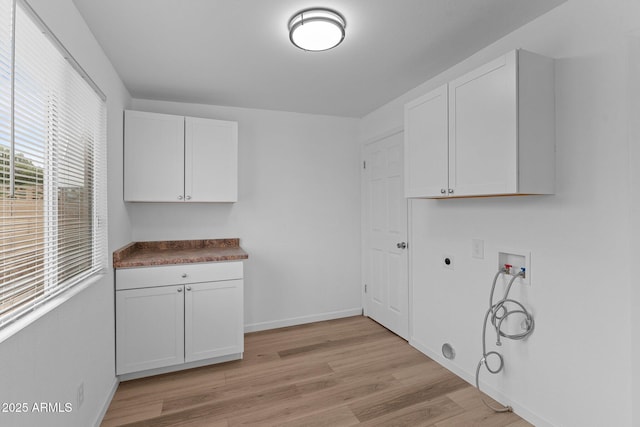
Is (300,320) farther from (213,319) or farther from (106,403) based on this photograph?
(106,403)

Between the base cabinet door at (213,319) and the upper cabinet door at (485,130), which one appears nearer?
the upper cabinet door at (485,130)

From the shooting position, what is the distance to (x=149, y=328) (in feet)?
8.07

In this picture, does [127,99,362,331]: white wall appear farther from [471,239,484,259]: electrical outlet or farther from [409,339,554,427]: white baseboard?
[471,239,484,259]: electrical outlet

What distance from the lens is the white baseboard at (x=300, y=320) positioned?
3.39 m

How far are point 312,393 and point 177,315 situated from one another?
122cm

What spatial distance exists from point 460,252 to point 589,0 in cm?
163

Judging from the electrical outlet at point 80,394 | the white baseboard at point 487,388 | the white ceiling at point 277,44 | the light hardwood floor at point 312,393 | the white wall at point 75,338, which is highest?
the white ceiling at point 277,44

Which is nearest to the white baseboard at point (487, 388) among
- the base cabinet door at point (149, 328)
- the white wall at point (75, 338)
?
the base cabinet door at point (149, 328)

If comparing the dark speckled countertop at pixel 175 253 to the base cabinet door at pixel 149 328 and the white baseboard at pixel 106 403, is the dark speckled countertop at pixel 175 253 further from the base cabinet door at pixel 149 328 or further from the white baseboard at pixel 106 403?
the white baseboard at pixel 106 403

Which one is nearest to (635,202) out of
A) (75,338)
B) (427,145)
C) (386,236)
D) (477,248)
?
(477,248)

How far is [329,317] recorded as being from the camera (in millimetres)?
3680

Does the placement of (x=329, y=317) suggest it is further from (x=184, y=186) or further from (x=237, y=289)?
(x=184, y=186)

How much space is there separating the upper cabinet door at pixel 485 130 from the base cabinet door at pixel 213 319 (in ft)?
6.41

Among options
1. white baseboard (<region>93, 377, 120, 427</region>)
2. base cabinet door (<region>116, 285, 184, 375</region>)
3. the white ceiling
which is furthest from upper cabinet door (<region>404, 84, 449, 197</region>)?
white baseboard (<region>93, 377, 120, 427</region>)
